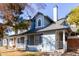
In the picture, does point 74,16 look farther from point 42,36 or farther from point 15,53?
point 15,53

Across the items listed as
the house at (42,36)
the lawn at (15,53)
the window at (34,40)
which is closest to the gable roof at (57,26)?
the house at (42,36)

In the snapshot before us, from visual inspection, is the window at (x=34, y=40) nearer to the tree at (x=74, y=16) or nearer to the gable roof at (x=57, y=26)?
the gable roof at (x=57, y=26)

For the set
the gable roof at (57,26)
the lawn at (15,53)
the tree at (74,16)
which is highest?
the tree at (74,16)

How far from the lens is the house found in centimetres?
264

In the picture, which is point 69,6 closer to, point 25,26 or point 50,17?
point 50,17

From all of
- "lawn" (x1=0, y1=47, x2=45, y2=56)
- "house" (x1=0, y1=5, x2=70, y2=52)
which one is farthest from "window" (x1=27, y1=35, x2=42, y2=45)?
"lawn" (x1=0, y1=47, x2=45, y2=56)

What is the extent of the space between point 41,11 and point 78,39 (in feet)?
1.74

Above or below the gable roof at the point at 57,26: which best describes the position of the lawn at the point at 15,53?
below

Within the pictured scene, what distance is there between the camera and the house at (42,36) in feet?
8.66

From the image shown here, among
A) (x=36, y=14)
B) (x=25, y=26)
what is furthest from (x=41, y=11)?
(x=25, y=26)

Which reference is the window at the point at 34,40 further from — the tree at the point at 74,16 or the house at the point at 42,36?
the tree at the point at 74,16

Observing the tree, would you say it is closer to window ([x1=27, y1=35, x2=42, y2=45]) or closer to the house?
the house

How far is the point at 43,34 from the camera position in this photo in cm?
268

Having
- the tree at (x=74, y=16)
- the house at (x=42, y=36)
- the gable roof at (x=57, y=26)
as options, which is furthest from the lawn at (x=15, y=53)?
the tree at (x=74, y=16)
